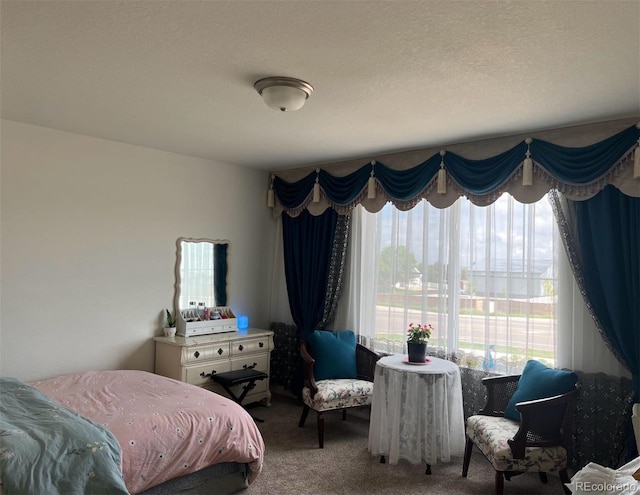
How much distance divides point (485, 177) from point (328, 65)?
1871mm

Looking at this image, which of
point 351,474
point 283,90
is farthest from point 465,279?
point 283,90

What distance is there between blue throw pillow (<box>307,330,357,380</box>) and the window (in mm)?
332

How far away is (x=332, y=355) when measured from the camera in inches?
172

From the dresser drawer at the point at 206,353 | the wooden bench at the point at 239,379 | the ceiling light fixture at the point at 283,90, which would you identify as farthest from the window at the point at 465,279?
the ceiling light fixture at the point at 283,90

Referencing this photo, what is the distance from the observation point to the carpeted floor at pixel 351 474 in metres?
3.16

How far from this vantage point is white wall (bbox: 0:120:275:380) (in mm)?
3605

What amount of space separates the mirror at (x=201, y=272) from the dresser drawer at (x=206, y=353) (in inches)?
21.2

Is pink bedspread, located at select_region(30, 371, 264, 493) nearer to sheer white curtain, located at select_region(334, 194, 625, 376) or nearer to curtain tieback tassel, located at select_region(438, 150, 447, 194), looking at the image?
sheer white curtain, located at select_region(334, 194, 625, 376)

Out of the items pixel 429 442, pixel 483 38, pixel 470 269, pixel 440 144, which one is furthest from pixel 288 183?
pixel 483 38

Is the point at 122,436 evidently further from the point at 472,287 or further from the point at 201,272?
the point at 472,287

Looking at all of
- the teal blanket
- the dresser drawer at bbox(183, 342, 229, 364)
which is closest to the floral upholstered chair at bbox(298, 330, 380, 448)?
the dresser drawer at bbox(183, 342, 229, 364)

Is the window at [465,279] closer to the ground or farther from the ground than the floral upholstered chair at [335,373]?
farther from the ground

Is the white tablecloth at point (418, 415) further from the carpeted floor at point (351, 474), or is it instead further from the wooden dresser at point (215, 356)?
the wooden dresser at point (215, 356)

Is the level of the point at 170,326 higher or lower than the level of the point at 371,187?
lower
